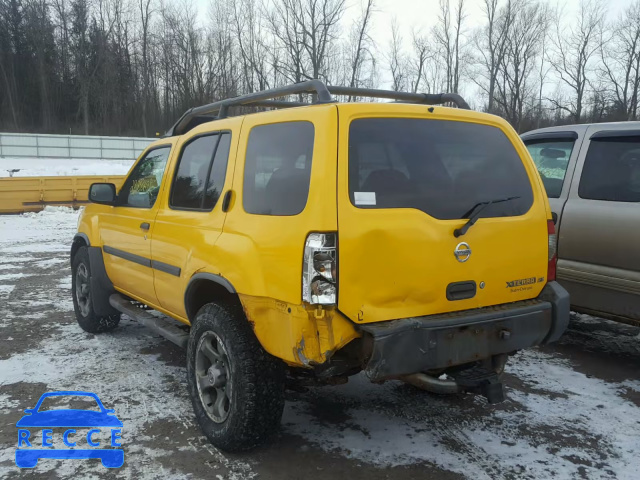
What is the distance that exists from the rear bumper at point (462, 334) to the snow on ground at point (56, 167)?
29.0 meters

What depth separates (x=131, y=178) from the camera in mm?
4957

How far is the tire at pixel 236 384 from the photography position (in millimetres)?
3082

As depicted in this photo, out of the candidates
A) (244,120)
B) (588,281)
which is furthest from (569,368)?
(244,120)

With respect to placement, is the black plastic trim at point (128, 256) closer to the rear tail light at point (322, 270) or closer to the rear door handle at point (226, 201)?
the rear door handle at point (226, 201)

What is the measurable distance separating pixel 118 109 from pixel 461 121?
2407 inches

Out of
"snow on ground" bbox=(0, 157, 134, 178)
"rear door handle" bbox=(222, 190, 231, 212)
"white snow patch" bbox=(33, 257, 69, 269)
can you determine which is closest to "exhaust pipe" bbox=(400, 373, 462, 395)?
"rear door handle" bbox=(222, 190, 231, 212)

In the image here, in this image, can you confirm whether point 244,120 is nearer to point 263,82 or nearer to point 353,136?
point 353,136

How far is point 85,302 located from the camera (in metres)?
5.64

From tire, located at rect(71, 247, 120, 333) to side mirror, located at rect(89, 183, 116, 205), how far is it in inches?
32.6

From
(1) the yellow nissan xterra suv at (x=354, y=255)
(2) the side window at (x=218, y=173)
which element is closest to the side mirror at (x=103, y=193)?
(1) the yellow nissan xterra suv at (x=354, y=255)

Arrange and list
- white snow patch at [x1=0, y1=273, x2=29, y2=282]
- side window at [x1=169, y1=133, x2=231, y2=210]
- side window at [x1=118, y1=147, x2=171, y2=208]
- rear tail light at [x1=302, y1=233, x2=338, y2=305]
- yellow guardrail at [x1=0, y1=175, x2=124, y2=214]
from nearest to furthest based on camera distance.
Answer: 1. rear tail light at [x1=302, y1=233, x2=338, y2=305]
2. side window at [x1=169, y1=133, x2=231, y2=210]
3. side window at [x1=118, y1=147, x2=171, y2=208]
4. white snow patch at [x1=0, y1=273, x2=29, y2=282]
5. yellow guardrail at [x1=0, y1=175, x2=124, y2=214]

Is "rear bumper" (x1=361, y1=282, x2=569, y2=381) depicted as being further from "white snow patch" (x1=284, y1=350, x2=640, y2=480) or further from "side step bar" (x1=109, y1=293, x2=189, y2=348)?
"side step bar" (x1=109, y1=293, x2=189, y2=348)

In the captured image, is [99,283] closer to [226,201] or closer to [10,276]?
[226,201]

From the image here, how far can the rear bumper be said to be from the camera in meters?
2.64
